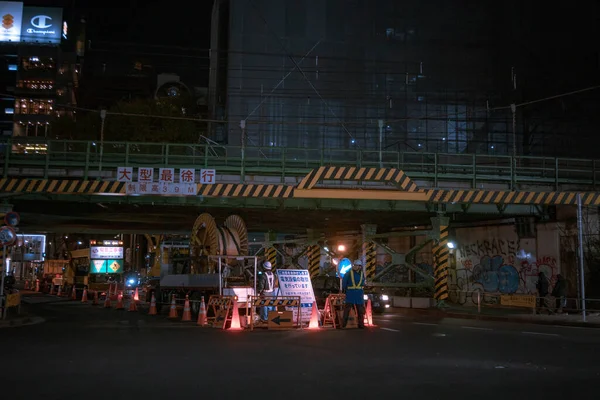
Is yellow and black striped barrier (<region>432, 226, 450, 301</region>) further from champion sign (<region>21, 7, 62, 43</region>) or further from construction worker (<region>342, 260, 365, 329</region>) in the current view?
champion sign (<region>21, 7, 62, 43</region>)

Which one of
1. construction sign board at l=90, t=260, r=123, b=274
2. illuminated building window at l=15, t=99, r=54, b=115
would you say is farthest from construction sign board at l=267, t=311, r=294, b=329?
illuminated building window at l=15, t=99, r=54, b=115

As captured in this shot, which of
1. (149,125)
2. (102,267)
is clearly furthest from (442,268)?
(149,125)

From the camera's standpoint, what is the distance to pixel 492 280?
32000 mm

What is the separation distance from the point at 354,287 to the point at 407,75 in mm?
30006

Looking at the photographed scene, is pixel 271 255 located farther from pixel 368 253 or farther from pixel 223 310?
pixel 223 310

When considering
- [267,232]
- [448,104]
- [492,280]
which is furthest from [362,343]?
[448,104]

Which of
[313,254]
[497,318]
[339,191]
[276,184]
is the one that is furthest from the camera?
[313,254]

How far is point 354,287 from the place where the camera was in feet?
56.2

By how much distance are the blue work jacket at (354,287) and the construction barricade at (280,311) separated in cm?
164

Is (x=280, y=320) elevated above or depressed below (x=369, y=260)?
below

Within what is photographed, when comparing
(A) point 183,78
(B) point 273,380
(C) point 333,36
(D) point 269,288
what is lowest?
(B) point 273,380

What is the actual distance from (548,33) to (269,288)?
36.4m

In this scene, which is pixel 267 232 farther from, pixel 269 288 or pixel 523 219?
pixel 269 288

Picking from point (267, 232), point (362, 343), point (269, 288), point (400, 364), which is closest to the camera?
point (400, 364)
